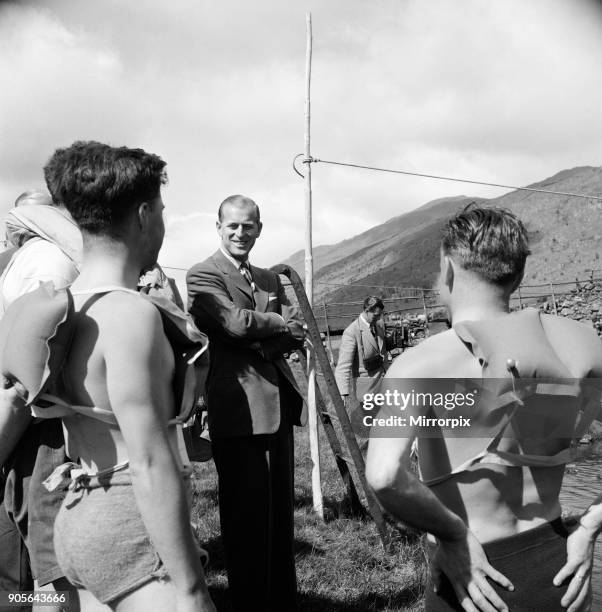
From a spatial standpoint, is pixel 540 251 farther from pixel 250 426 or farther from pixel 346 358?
pixel 250 426

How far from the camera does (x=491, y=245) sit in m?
1.83

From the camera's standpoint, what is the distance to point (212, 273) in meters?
3.73

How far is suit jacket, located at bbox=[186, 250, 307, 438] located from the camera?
136 inches

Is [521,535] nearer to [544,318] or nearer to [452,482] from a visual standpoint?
[452,482]

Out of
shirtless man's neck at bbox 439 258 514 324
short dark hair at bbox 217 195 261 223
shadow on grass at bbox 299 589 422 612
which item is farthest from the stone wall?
shirtless man's neck at bbox 439 258 514 324

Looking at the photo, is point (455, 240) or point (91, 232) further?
point (455, 240)

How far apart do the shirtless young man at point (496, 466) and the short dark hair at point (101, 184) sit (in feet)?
2.60

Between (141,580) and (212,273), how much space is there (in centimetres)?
237

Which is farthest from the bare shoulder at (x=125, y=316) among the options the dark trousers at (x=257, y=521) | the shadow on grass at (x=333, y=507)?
the shadow on grass at (x=333, y=507)

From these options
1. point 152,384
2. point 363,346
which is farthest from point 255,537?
point 363,346

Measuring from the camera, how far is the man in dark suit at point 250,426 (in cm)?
337

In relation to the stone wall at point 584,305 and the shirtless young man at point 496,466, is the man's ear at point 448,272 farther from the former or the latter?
the stone wall at point 584,305

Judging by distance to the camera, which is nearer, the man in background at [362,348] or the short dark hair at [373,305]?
the man in background at [362,348]

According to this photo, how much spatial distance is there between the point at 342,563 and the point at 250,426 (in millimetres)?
1412
